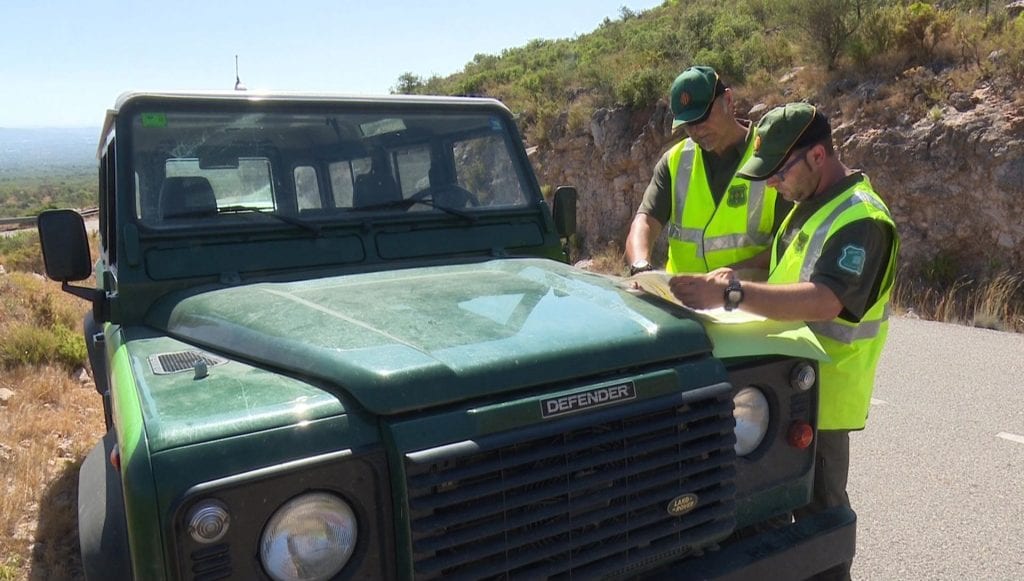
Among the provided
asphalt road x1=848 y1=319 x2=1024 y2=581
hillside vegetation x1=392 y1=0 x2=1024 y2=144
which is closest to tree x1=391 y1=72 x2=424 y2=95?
hillside vegetation x1=392 y1=0 x2=1024 y2=144

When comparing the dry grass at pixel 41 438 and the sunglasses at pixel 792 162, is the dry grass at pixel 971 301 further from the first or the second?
the dry grass at pixel 41 438

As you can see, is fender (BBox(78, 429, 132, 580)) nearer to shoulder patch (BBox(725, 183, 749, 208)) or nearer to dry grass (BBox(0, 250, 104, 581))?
dry grass (BBox(0, 250, 104, 581))

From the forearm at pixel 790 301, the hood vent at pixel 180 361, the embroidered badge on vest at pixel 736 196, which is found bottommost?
the hood vent at pixel 180 361

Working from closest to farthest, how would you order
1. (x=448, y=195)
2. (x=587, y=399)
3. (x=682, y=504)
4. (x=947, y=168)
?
(x=587, y=399) < (x=682, y=504) < (x=448, y=195) < (x=947, y=168)

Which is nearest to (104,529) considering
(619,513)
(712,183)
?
(619,513)

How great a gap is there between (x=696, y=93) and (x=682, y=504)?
1.90 m

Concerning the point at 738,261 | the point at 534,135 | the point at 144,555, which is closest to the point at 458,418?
the point at 144,555

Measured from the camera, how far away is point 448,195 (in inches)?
138

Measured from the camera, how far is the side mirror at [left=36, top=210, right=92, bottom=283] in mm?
2994

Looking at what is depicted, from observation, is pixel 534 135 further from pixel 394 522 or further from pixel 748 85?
pixel 394 522

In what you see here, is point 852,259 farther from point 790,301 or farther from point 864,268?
point 790,301

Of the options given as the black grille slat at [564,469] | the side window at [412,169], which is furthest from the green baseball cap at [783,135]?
the side window at [412,169]

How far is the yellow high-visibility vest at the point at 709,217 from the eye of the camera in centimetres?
344

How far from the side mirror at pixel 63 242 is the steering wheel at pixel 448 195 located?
1278 millimetres
